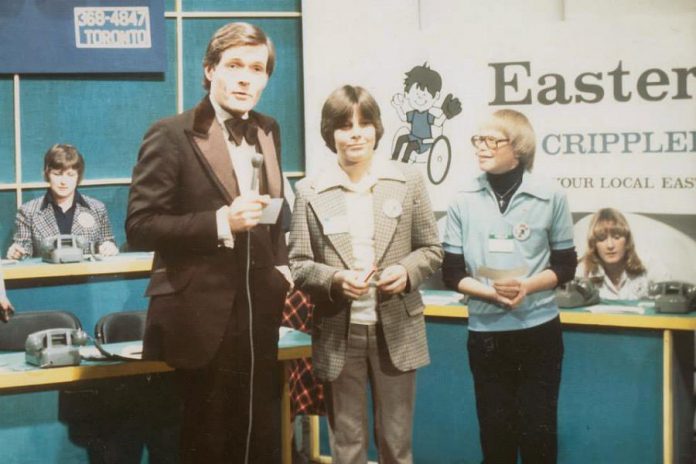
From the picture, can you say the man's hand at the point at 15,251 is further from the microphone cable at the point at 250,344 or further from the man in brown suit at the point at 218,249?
the microphone cable at the point at 250,344

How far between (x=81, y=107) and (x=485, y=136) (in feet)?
5.86

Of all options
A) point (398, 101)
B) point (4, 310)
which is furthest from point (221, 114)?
point (4, 310)

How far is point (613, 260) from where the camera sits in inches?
123

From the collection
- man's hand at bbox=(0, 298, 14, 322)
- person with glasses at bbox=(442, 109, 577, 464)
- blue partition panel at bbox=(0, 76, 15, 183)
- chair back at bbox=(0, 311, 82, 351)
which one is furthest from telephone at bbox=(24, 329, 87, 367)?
person with glasses at bbox=(442, 109, 577, 464)

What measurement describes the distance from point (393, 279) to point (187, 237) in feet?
1.85

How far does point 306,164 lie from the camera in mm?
3475

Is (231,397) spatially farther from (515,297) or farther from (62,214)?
(62,214)

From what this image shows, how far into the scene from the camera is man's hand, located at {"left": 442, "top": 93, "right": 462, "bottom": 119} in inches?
127

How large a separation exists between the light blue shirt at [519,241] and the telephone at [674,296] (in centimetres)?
34

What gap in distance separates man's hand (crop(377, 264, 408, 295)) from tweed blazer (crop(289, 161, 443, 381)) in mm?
30

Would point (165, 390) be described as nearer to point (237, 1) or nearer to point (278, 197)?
point (278, 197)

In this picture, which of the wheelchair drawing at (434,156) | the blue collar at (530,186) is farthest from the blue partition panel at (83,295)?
the blue collar at (530,186)

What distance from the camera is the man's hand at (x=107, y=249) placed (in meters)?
3.99

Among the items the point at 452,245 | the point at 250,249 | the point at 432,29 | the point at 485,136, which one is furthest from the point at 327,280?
the point at 432,29
